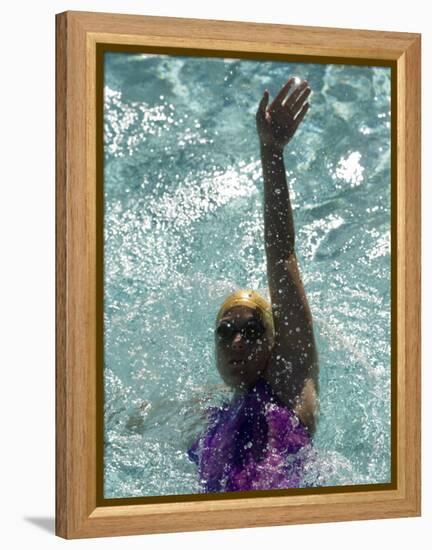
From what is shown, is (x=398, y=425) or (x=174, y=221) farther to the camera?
(x=398, y=425)

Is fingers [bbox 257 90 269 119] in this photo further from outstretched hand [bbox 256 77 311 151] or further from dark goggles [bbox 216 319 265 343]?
dark goggles [bbox 216 319 265 343]

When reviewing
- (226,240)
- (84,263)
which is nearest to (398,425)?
(226,240)

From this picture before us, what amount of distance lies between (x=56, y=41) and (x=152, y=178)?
0.47 meters

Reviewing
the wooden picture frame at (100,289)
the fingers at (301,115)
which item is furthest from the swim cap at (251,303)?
the fingers at (301,115)

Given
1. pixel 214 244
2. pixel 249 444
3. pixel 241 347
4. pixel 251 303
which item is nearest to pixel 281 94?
pixel 214 244

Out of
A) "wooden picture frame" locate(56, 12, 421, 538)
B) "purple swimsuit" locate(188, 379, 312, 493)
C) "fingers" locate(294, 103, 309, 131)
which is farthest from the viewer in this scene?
"fingers" locate(294, 103, 309, 131)

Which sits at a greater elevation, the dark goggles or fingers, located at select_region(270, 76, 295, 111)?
fingers, located at select_region(270, 76, 295, 111)

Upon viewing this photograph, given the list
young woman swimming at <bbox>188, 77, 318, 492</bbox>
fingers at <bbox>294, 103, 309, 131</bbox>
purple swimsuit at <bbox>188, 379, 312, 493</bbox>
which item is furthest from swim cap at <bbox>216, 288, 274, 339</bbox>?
fingers at <bbox>294, 103, 309, 131</bbox>

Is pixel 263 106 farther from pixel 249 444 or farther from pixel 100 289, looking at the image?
pixel 249 444

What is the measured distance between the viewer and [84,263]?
4668 mm

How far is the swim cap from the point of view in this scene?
4.84 m

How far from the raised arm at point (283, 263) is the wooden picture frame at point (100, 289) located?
18 centimetres

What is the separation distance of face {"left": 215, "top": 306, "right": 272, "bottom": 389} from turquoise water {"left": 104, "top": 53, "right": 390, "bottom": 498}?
37 millimetres

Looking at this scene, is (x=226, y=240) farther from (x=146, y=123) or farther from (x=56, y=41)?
(x=56, y=41)
